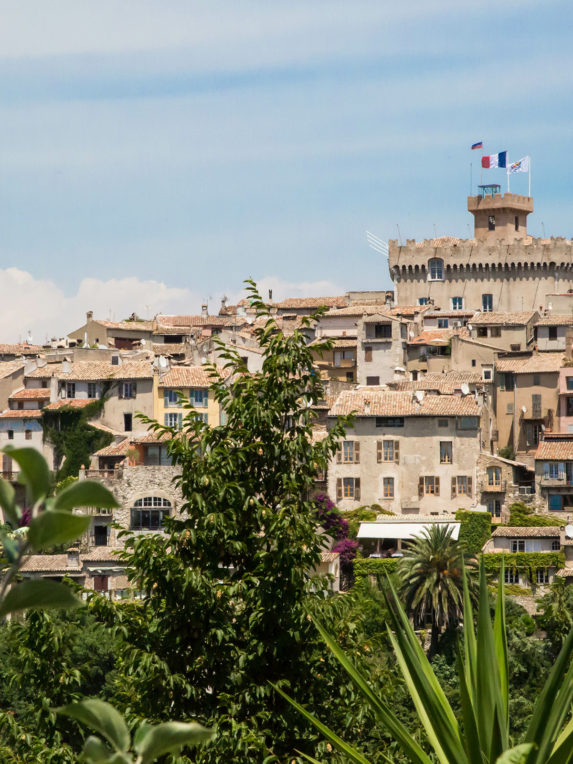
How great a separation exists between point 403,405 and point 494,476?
700 centimetres

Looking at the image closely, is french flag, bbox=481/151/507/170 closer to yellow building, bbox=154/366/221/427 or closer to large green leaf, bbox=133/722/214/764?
yellow building, bbox=154/366/221/427

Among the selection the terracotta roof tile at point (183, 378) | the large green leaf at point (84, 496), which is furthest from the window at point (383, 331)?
the large green leaf at point (84, 496)

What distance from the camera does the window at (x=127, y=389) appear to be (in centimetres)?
7950

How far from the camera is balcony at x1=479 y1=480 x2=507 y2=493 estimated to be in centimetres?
6819

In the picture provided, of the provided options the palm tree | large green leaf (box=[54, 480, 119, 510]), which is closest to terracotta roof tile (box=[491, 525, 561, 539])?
the palm tree

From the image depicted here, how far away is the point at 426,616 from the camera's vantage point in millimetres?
59250

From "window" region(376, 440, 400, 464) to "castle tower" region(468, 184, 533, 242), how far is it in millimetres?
48090

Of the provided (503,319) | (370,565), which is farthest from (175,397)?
(503,319)

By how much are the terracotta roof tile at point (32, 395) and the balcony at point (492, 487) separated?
107 feet

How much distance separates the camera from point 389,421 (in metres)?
70.5

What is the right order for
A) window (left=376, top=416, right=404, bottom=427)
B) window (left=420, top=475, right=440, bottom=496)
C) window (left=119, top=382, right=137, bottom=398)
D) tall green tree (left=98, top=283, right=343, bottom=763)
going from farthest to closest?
window (left=119, top=382, right=137, bottom=398) → window (left=376, top=416, right=404, bottom=427) → window (left=420, top=475, right=440, bottom=496) → tall green tree (left=98, top=283, right=343, bottom=763)

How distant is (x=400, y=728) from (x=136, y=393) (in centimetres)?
7077

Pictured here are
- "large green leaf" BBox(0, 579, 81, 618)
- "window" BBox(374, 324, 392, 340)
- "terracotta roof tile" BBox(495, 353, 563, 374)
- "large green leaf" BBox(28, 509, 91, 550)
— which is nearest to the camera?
"large green leaf" BBox(28, 509, 91, 550)

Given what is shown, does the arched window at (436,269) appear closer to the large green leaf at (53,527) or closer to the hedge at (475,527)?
the hedge at (475,527)
